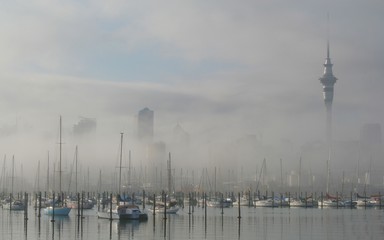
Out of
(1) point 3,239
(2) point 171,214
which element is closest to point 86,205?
(2) point 171,214

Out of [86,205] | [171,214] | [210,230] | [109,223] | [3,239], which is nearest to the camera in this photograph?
[3,239]

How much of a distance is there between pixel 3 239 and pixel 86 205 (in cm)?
9508

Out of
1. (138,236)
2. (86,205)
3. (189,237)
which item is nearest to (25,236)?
(138,236)

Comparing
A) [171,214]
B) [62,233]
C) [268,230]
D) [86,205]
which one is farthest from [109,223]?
[86,205]

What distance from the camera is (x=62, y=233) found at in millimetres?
94000

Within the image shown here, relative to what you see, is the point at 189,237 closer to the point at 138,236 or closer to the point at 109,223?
the point at 138,236

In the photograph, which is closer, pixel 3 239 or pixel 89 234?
pixel 3 239

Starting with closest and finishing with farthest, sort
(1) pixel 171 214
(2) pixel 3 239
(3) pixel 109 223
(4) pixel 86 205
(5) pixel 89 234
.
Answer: (2) pixel 3 239
(5) pixel 89 234
(3) pixel 109 223
(1) pixel 171 214
(4) pixel 86 205

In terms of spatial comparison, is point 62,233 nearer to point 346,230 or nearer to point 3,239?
point 3,239

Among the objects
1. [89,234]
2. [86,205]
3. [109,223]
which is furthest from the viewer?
[86,205]

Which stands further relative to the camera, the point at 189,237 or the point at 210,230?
the point at 210,230

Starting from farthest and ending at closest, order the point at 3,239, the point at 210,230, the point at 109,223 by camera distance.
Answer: the point at 109,223, the point at 210,230, the point at 3,239

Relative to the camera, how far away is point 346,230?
10200 centimetres

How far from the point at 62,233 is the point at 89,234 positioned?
473cm
